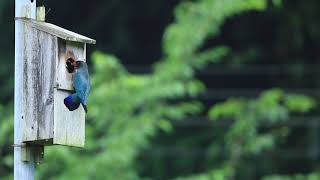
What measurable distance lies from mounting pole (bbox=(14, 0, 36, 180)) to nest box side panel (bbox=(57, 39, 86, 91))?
25cm

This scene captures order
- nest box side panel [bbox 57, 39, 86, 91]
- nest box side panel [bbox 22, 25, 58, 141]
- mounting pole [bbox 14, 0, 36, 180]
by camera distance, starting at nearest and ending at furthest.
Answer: mounting pole [bbox 14, 0, 36, 180], nest box side panel [bbox 22, 25, 58, 141], nest box side panel [bbox 57, 39, 86, 91]

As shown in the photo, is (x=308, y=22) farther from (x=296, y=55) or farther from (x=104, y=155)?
(x=104, y=155)

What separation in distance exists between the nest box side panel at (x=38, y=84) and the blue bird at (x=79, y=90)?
9 centimetres

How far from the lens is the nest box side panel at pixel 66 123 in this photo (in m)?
5.75

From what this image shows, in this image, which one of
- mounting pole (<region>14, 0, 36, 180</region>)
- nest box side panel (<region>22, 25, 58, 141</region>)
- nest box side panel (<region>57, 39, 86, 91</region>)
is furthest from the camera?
nest box side panel (<region>57, 39, 86, 91</region>)

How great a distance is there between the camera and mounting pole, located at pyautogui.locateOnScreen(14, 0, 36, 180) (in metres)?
5.45

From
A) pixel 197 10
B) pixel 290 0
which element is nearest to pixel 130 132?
pixel 197 10

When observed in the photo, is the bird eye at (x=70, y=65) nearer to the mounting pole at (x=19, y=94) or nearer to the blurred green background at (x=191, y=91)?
the mounting pole at (x=19, y=94)

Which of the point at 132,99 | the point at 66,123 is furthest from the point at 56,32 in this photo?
the point at 132,99

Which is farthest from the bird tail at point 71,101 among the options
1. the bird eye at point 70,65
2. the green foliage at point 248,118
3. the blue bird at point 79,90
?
the green foliage at point 248,118

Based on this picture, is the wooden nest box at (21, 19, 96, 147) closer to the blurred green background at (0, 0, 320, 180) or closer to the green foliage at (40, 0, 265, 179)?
the blurred green background at (0, 0, 320, 180)

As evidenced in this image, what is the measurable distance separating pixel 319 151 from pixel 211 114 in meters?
3.31

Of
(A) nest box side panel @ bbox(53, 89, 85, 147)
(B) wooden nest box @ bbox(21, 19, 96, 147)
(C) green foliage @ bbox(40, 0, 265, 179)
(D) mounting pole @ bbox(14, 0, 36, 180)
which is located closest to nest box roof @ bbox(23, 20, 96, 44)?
(B) wooden nest box @ bbox(21, 19, 96, 147)

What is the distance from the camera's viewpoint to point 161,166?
11938 millimetres
